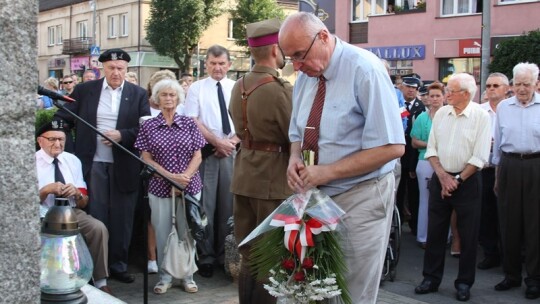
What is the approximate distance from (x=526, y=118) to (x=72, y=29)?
54.1 metres

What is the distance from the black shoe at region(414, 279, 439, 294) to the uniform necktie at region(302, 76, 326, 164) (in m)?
3.28

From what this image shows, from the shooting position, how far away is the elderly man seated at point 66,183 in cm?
561

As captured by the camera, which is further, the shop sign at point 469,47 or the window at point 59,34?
the window at point 59,34

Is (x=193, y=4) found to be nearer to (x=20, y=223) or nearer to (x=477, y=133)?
(x=477, y=133)

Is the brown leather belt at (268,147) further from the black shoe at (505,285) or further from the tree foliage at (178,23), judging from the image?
the tree foliage at (178,23)

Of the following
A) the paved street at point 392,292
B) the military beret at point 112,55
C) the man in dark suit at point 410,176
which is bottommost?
the paved street at point 392,292

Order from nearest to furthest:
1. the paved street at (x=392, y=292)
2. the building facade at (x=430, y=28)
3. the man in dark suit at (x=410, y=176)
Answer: the paved street at (x=392, y=292)
the man in dark suit at (x=410, y=176)
the building facade at (x=430, y=28)

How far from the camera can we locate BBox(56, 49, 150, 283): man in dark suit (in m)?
6.17

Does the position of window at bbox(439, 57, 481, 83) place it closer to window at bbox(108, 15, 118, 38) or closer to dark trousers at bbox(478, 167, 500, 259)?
dark trousers at bbox(478, 167, 500, 259)

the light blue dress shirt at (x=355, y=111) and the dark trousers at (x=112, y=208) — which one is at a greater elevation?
the light blue dress shirt at (x=355, y=111)

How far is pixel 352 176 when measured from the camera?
3.28 meters

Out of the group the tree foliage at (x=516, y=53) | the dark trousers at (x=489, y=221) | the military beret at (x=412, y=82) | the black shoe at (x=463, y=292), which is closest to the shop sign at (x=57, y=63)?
the tree foliage at (x=516, y=53)

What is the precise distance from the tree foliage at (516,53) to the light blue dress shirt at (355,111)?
57.4ft

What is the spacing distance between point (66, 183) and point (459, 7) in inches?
943
